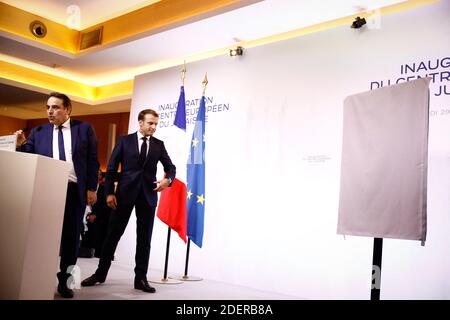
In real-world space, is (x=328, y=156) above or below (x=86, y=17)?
below

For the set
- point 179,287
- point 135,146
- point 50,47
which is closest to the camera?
point 135,146

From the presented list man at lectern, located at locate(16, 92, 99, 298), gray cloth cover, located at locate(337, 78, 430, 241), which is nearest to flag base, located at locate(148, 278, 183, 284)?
man at lectern, located at locate(16, 92, 99, 298)

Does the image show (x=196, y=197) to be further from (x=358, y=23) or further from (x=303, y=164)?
(x=358, y=23)

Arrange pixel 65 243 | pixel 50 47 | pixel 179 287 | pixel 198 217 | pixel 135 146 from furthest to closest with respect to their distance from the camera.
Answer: pixel 50 47 < pixel 198 217 < pixel 179 287 < pixel 135 146 < pixel 65 243

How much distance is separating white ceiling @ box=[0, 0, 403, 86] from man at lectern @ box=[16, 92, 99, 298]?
2160 mm

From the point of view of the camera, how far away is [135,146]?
12.5 ft

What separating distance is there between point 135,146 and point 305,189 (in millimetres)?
1742

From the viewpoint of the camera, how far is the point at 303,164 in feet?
14.5

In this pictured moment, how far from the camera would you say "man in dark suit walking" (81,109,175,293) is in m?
3.69

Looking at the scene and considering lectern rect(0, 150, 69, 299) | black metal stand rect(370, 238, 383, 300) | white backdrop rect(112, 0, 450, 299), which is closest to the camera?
lectern rect(0, 150, 69, 299)

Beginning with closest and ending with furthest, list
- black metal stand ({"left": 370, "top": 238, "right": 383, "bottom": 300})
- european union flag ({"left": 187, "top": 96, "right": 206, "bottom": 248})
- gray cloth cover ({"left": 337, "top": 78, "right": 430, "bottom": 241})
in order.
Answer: gray cloth cover ({"left": 337, "top": 78, "right": 430, "bottom": 241})
black metal stand ({"left": 370, "top": 238, "right": 383, "bottom": 300})
european union flag ({"left": 187, "top": 96, "right": 206, "bottom": 248})

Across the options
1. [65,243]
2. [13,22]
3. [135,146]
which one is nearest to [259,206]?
[135,146]

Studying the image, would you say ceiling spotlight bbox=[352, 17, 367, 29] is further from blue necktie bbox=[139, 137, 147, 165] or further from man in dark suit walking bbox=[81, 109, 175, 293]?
blue necktie bbox=[139, 137, 147, 165]

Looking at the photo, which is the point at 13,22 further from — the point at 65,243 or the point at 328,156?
the point at 328,156
